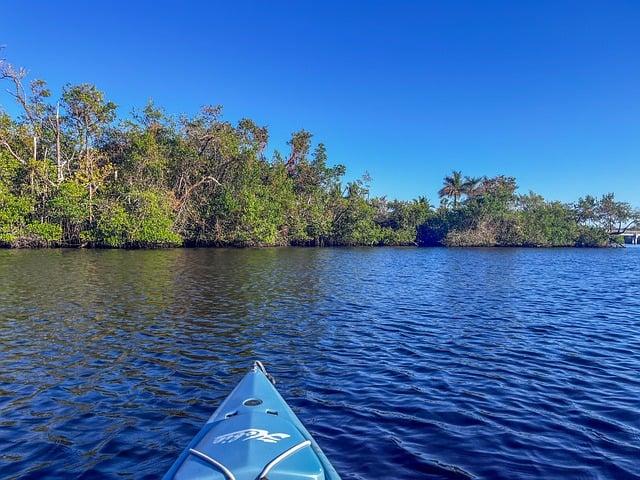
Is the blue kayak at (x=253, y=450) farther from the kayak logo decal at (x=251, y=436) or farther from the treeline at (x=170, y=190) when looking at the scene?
the treeline at (x=170, y=190)

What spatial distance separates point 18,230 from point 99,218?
802cm

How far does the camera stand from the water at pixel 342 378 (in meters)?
6.41

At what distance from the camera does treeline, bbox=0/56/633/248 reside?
161ft

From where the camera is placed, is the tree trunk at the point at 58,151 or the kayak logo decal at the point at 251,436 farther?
the tree trunk at the point at 58,151

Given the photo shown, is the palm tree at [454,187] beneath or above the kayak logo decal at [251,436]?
above

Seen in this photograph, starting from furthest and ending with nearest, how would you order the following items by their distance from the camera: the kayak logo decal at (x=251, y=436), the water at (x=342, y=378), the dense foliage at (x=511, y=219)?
1. the dense foliage at (x=511, y=219)
2. the water at (x=342, y=378)
3. the kayak logo decal at (x=251, y=436)

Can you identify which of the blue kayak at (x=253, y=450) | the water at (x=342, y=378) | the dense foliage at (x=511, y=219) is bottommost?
the water at (x=342, y=378)

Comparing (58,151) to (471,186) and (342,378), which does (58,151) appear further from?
(471,186)

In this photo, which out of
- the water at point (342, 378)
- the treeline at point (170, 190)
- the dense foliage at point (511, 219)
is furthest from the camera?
the dense foliage at point (511, 219)

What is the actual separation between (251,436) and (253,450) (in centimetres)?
38

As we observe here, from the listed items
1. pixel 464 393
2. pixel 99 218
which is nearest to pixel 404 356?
pixel 464 393

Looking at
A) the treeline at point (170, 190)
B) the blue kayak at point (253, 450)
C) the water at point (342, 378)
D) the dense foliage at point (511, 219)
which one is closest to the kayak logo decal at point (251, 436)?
the blue kayak at point (253, 450)

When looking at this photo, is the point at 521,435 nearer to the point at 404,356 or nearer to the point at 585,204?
the point at 404,356

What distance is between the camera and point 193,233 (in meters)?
61.5
